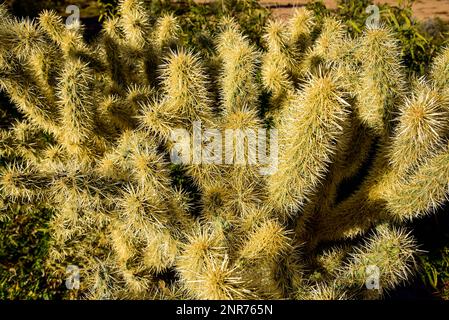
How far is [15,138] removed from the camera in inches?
117

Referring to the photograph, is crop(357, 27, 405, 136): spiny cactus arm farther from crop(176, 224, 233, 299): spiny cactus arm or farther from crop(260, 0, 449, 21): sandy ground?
crop(260, 0, 449, 21): sandy ground

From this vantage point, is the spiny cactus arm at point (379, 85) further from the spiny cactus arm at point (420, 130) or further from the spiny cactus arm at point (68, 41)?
the spiny cactus arm at point (68, 41)

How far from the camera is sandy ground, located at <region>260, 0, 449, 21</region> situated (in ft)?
22.0

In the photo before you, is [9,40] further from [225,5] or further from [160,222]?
[225,5]

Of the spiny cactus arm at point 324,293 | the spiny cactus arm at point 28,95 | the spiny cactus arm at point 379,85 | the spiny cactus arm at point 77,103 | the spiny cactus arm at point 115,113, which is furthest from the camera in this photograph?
the spiny cactus arm at point 115,113

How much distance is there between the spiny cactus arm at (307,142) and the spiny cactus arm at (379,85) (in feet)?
1.19

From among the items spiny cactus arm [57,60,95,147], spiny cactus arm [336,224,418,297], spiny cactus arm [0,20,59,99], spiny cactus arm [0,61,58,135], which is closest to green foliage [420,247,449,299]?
spiny cactus arm [336,224,418,297]

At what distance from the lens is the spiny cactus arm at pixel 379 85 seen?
239 centimetres

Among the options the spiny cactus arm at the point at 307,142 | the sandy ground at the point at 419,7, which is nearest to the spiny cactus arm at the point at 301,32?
the spiny cactus arm at the point at 307,142

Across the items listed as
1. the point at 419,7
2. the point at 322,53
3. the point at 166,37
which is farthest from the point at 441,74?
the point at 419,7

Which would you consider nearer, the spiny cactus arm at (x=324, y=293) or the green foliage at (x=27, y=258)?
the spiny cactus arm at (x=324, y=293)

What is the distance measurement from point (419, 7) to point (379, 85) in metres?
5.97
